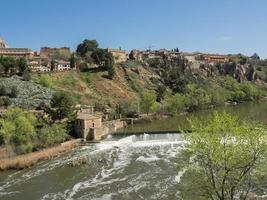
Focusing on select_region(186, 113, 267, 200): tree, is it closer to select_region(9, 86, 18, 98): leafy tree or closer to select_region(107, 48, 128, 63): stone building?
select_region(9, 86, 18, 98): leafy tree

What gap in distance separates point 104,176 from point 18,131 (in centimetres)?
1673

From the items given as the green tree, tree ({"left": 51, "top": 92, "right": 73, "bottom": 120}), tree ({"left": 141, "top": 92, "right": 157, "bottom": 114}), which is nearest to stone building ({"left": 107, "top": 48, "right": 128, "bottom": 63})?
the green tree


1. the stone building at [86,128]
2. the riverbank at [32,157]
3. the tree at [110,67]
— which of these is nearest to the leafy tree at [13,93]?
the stone building at [86,128]

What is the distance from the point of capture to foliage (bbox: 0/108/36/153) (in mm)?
56281

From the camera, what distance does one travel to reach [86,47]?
158m

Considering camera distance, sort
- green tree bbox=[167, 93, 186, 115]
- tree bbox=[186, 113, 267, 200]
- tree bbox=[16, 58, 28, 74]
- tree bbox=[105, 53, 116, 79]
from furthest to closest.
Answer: tree bbox=[105, 53, 116, 79], tree bbox=[16, 58, 28, 74], green tree bbox=[167, 93, 186, 115], tree bbox=[186, 113, 267, 200]

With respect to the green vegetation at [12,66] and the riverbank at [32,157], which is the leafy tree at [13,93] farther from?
the riverbank at [32,157]

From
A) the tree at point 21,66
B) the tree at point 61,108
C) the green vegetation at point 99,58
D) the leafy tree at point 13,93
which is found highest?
the green vegetation at point 99,58

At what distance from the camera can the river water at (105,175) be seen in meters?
40.8

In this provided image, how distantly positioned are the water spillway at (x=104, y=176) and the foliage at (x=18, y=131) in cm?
462

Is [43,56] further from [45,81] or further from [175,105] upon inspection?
[175,105]

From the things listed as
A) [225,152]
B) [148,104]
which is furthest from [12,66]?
[225,152]

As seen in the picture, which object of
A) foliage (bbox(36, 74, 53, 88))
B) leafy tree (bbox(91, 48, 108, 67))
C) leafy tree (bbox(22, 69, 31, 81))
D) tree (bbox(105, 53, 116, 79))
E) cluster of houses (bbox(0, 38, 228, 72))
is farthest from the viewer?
cluster of houses (bbox(0, 38, 228, 72))

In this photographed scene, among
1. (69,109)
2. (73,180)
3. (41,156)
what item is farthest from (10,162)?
(69,109)
